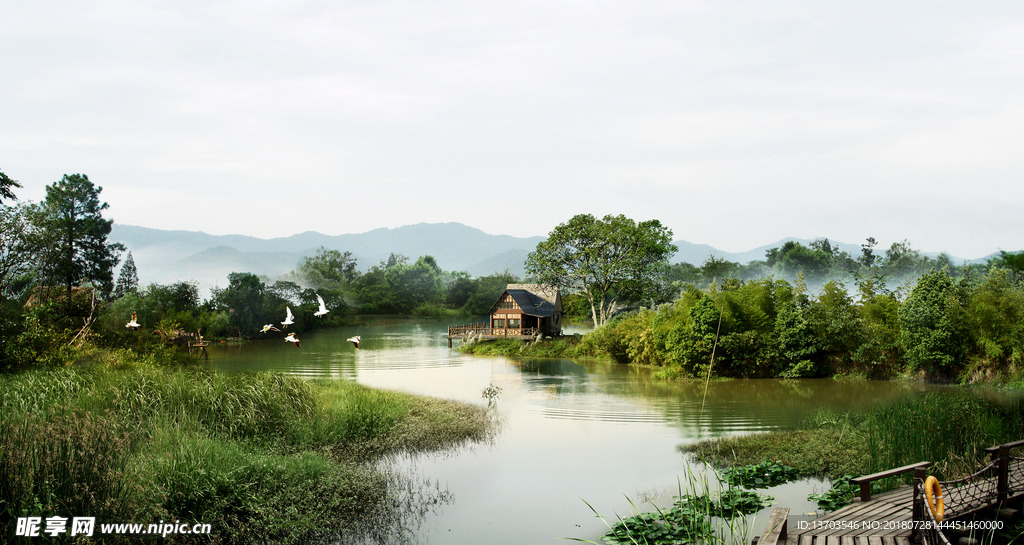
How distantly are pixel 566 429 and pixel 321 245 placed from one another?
6910 cm

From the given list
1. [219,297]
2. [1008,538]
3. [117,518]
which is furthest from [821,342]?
[219,297]

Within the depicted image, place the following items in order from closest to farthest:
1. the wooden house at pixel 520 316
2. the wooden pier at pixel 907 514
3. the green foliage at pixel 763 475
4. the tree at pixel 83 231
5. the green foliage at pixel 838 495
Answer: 1. the wooden pier at pixel 907 514
2. the green foliage at pixel 838 495
3. the green foliage at pixel 763 475
4. the tree at pixel 83 231
5. the wooden house at pixel 520 316

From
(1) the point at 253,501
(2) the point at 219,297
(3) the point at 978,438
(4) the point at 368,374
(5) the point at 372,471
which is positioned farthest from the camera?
(2) the point at 219,297

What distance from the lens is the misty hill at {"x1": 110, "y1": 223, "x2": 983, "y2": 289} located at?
59.5 meters

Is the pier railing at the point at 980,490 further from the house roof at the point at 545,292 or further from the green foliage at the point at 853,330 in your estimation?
the house roof at the point at 545,292

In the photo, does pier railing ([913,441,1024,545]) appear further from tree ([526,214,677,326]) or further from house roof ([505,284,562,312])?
house roof ([505,284,562,312])

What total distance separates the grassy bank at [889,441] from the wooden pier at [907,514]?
82 cm

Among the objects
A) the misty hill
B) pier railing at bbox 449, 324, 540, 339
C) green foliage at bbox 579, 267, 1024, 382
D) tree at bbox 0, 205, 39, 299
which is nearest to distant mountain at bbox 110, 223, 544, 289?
the misty hill

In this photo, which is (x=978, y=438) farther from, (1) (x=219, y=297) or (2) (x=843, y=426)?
(1) (x=219, y=297)

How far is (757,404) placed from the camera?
1495 cm

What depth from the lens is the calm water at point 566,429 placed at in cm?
764

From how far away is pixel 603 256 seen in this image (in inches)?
1189

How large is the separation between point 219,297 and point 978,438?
108ft

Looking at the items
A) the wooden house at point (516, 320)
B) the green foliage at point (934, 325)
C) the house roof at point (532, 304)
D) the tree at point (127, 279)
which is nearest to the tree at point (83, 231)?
the tree at point (127, 279)
